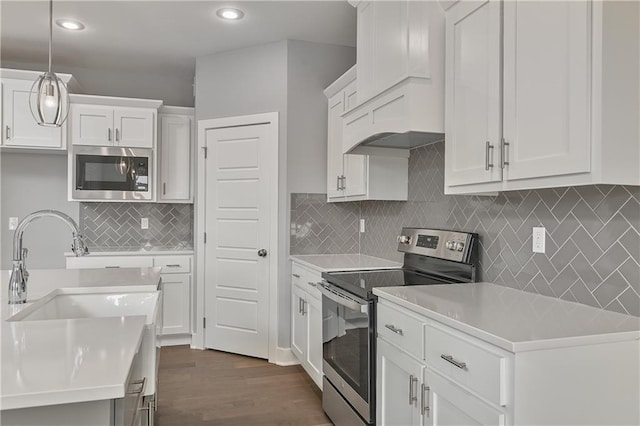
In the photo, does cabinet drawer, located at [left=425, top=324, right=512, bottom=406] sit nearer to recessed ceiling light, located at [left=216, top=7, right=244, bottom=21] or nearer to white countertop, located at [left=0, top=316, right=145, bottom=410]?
white countertop, located at [left=0, top=316, right=145, bottom=410]

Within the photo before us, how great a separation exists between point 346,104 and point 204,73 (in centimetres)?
164

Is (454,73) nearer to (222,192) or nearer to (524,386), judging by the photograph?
(524,386)

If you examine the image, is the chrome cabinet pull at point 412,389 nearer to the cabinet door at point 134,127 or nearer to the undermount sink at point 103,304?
the undermount sink at point 103,304

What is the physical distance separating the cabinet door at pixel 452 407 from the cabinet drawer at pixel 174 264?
311 centimetres

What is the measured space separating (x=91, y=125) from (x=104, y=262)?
1.29m

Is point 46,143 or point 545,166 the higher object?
point 46,143

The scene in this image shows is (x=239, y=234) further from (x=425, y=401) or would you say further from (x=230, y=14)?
(x=425, y=401)

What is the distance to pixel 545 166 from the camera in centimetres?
152

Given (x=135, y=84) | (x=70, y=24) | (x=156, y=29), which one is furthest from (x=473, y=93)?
(x=135, y=84)

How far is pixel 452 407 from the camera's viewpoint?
Result: 59.9 inches

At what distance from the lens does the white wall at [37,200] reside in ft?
14.3

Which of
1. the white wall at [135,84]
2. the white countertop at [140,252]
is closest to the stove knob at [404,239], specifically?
the white countertop at [140,252]

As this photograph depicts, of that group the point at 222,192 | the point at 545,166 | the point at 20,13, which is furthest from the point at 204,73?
the point at 545,166

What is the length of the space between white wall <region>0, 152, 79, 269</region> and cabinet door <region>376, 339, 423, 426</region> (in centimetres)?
378
